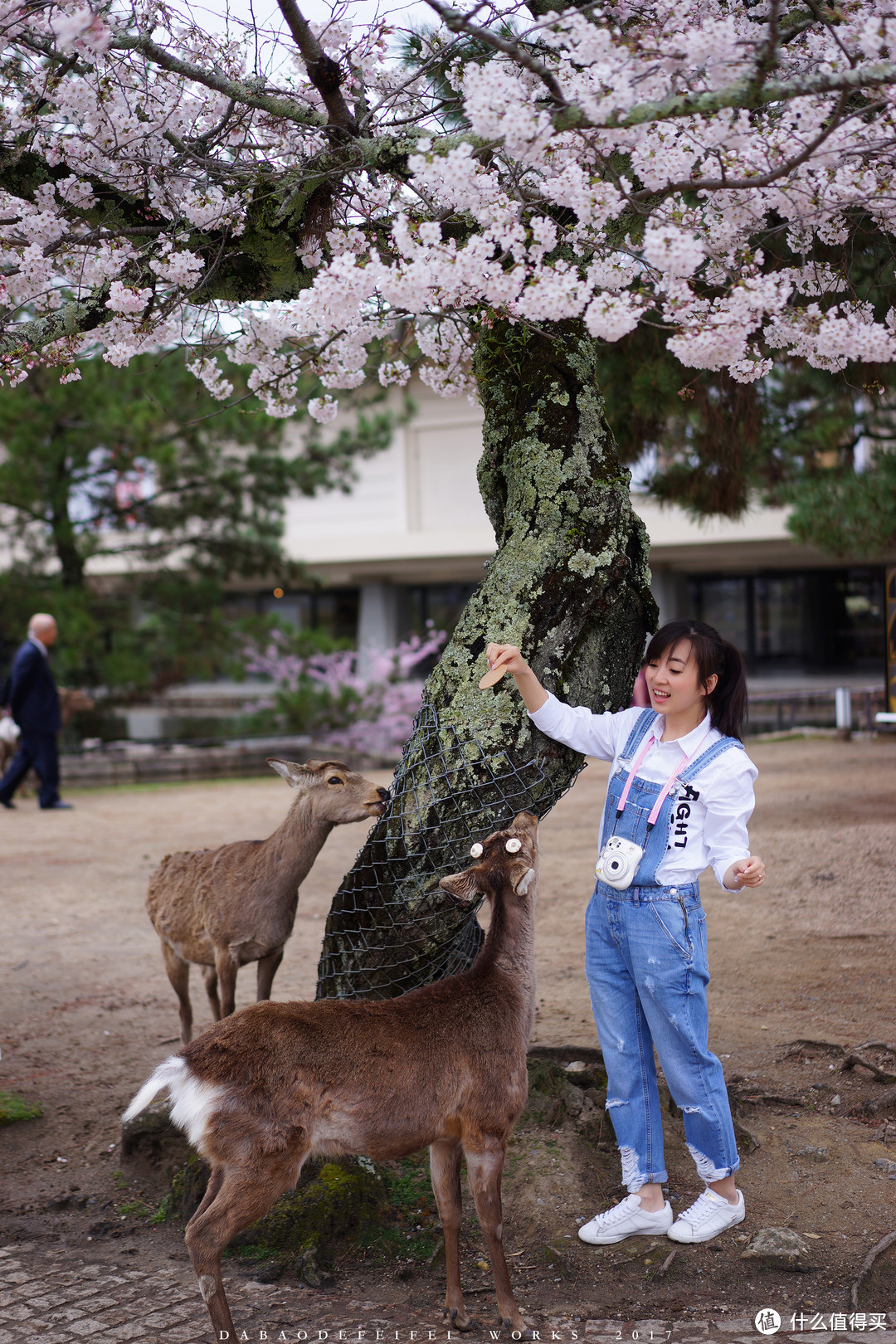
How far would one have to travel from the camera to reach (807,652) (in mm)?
31734

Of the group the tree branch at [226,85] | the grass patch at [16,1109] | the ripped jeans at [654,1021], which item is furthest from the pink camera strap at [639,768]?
the grass patch at [16,1109]

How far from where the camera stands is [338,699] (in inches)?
753

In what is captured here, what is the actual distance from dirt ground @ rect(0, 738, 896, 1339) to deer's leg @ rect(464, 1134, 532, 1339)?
0.75 feet

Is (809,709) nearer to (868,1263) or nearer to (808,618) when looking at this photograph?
(808,618)

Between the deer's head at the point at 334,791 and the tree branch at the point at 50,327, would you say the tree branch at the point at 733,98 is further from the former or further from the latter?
the deer's head at the point at 334,791

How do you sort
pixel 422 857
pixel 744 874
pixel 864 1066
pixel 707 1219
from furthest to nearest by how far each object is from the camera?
pixel 864 1066 → pixel 422 857 → pixel 707 1219 → pixel 744 874

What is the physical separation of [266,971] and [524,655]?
1.62 meters

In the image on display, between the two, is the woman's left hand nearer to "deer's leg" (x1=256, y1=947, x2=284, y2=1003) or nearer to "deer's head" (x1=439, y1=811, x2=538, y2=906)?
"deer's head" (x1=439, y1=811, x2=538, y2=906)

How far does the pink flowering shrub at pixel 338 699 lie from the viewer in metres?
18.8

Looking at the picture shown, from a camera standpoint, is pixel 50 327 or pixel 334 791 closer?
pixel 50 327

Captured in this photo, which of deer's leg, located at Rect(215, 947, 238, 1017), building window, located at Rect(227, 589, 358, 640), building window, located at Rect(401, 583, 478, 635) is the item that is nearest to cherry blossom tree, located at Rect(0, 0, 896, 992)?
deer's leg, located at Rect(215, 947, 238, 1017)

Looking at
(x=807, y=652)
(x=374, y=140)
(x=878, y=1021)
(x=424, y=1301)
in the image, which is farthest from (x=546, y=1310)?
(x=807, y=652)

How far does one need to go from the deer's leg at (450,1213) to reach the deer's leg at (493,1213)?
0.35 feet

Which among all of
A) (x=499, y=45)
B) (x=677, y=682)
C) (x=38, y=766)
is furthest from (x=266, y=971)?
(x=38, y=766)
